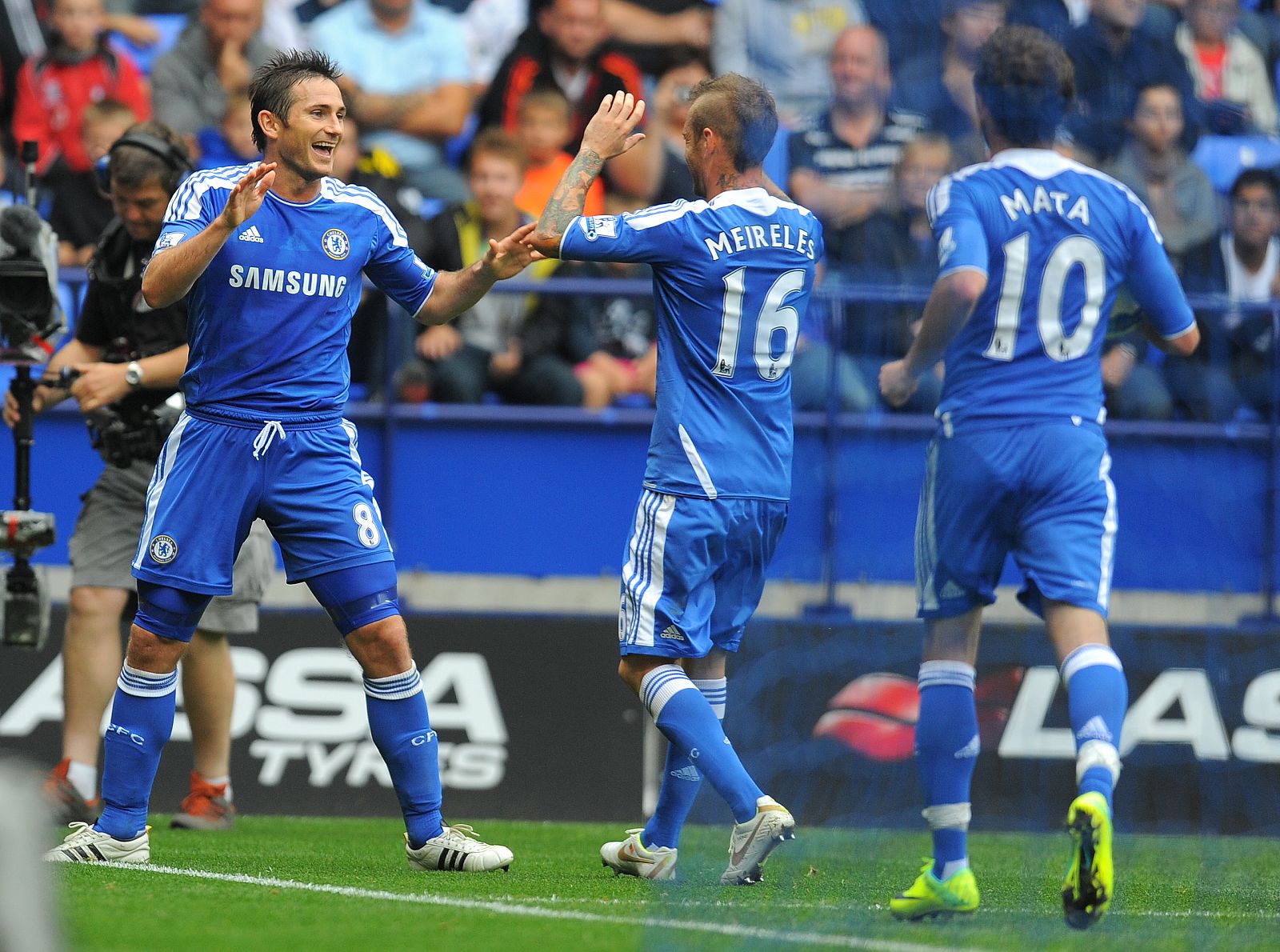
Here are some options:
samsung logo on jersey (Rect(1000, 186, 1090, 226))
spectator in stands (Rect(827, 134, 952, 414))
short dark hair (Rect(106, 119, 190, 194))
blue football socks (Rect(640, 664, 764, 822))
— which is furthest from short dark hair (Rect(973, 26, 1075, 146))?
short dark hair (Rect(106, 119, 190, 194))

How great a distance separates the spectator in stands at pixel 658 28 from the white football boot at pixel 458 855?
263 inches

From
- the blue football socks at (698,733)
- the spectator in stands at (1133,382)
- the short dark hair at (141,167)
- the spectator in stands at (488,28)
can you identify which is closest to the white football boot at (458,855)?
the blue football socks at (698,733)

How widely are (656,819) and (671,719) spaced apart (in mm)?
600

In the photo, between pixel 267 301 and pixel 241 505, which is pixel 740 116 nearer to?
pixel 267 301

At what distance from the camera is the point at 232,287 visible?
16.8ft

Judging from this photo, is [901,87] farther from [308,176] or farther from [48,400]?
[48,400]

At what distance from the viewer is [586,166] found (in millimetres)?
5168

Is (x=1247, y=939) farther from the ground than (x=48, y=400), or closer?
closer

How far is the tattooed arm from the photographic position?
507cm

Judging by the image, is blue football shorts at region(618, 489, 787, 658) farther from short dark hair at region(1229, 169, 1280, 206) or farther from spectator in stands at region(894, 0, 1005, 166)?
short dark hair at region(1229, 169, 1280, 206)

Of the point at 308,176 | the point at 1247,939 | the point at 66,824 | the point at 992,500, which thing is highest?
the point at 308,176

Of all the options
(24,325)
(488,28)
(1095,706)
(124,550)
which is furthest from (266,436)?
(488,28)

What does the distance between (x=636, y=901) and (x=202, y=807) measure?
8.02 ft

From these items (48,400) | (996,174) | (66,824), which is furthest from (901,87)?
(66,824)
